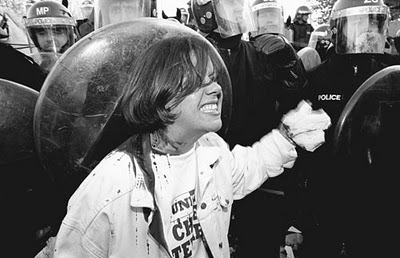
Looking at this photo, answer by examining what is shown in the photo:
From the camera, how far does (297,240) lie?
13.0 feet

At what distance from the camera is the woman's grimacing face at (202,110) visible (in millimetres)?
1497

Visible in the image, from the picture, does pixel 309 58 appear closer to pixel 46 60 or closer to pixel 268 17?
pixel 268 17

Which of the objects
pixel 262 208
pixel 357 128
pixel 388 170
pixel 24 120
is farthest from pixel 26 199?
pixel 388 170

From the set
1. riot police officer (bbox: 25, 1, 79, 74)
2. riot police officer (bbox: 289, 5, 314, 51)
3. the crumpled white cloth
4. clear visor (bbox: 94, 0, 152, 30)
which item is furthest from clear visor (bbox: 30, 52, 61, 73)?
riot police officer (bbox: 289, 5, 314, 51)

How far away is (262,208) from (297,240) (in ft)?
3.27

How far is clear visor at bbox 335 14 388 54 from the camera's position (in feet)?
10.8

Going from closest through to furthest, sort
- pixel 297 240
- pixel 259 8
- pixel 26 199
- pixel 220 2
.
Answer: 1. pixel 26 199
2. pixel 220 2
3. pixel 297 240
4. pixel 259 8

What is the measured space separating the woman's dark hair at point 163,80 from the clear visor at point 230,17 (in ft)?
5.33

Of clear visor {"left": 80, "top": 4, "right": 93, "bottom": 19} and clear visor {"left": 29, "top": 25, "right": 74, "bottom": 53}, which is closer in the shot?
clear visor {"left": 29, "top": 25, "right": 74, "bottom": 53}

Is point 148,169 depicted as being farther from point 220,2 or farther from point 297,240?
point 297,240

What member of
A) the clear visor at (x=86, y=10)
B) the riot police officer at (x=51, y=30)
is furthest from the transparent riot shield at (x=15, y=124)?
the clear visor at (x=86, y=10)

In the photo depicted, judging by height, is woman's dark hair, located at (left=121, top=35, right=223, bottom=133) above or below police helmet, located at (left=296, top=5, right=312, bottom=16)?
below

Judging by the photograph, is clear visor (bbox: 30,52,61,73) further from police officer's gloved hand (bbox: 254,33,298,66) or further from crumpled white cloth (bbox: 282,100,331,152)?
crumpled white cloth (bbox: 282,100,331,152)

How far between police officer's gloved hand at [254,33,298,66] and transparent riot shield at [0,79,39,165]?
5.23 ft
